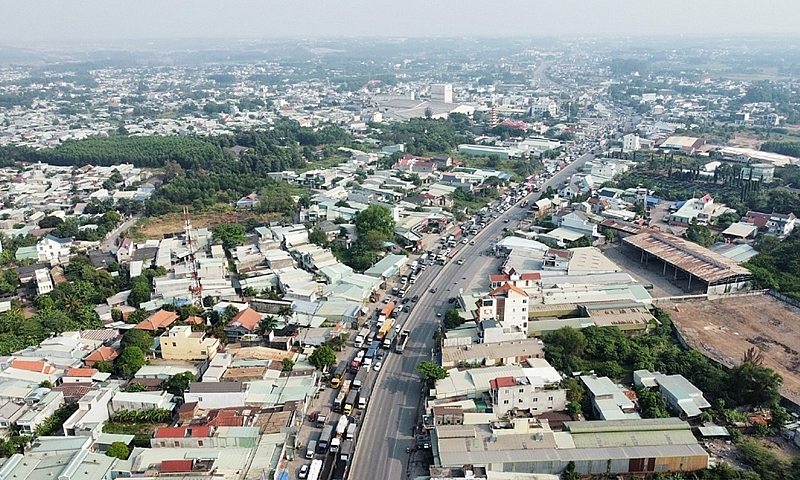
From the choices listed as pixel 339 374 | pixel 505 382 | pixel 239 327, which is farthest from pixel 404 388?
pixel 239 327

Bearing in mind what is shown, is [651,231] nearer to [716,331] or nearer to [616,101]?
[716,331]

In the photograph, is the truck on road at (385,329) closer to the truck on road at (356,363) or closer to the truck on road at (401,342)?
the truck on road at (401,342)

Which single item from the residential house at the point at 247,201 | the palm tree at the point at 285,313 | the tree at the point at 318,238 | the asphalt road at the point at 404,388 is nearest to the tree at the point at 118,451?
the asphalt road at the point at 404,388

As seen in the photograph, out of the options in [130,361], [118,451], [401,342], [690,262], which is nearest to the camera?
[118,451]

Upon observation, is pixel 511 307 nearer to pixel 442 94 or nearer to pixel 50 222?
pixel 50 222

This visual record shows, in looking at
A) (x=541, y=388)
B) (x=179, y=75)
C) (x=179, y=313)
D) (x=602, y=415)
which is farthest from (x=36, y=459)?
(x=179, y=75)

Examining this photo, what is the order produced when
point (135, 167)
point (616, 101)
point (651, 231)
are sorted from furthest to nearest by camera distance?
point (616, 101) → point (135, 167) → point (651, 231)

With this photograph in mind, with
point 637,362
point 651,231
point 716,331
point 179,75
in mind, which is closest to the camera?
point 637,362
